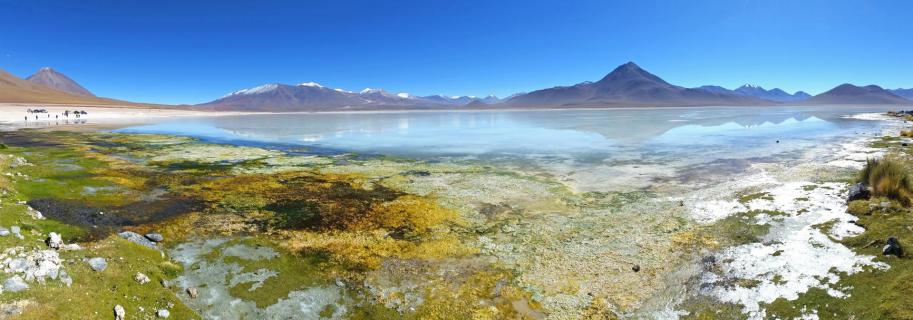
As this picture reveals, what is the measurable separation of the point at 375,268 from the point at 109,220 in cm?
696

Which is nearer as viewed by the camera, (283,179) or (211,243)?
(211,243)

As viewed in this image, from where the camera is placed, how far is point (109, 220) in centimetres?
1030

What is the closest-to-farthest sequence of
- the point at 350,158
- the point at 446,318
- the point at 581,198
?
the point at 446,318 → the point at 581,198 → the point at 350,158

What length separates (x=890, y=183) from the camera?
1034 centimetres

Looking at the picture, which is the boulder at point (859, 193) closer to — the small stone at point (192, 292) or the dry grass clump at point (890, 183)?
the dry grass clump at point (890, 183)

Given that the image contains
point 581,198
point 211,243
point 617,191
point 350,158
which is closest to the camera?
point 211,243

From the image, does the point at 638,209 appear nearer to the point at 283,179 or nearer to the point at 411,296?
the point at 411,296

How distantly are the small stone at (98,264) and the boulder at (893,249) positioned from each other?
12486mm

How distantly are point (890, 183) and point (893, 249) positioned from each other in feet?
14.3

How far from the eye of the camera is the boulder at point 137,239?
8.46 meters

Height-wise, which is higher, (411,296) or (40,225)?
(40,225)

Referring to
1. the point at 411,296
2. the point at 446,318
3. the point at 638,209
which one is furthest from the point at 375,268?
the point at 638,209

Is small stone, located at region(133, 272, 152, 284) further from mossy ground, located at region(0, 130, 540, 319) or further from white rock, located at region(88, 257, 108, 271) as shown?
white rock, located at region(88, 257, 108, 271)

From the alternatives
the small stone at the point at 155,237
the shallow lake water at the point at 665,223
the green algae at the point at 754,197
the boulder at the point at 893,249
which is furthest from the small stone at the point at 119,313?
the green algae at the point at 754,197
